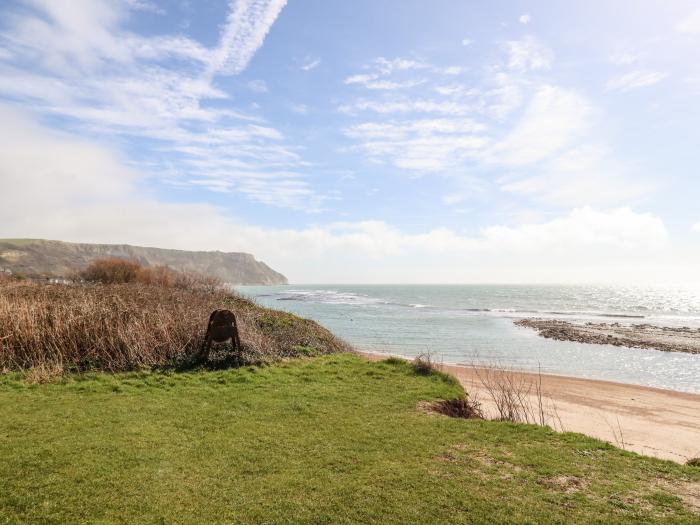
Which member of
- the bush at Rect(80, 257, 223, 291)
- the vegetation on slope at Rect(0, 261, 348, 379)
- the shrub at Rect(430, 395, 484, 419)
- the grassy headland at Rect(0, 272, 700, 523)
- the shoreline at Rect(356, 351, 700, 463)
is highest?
the bush at Rect(80, 257, 223, 291)

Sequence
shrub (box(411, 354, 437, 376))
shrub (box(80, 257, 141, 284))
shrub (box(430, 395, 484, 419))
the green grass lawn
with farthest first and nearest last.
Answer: shrub (box(80, 257, 141, 284))
shrub (box(411, 354, 437, 376))
shrub (box(430, 395, 484, 419))
the green grass lawn

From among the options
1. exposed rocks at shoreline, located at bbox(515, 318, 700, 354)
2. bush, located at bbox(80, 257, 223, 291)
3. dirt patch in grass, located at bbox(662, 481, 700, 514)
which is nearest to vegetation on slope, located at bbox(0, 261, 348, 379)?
dirt patch in grass, located at bbox(662, 481, 700, 514)

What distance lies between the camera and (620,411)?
17.1m

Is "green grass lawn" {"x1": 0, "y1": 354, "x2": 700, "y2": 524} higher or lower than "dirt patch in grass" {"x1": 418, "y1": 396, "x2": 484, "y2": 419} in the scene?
higher

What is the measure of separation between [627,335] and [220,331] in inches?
1661

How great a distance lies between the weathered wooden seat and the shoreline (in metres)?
7.70

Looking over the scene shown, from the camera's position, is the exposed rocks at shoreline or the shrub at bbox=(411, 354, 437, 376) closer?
the shrub at bbox=(411, 354, 437, 376)

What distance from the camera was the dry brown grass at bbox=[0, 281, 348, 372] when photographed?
544 inches

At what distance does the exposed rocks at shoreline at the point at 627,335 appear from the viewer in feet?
119

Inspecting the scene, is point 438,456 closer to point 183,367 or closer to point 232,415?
point 232,415

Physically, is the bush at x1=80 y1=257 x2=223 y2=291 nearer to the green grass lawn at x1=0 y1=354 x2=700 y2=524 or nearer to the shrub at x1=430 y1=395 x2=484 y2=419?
the green grass lawn at x1=0 y1=354 x2=700 y2=524

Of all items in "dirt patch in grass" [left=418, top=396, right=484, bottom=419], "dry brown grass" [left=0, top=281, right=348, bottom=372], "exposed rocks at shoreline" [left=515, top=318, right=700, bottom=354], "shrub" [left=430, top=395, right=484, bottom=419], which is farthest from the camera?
"exposed rocks at shoreline" [left=515, top=318, right=700, bottom=354]

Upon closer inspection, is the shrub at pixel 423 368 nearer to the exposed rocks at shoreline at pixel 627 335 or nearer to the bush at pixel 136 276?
the bush at pixel 136 276

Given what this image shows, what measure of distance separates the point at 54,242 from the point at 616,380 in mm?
145548
